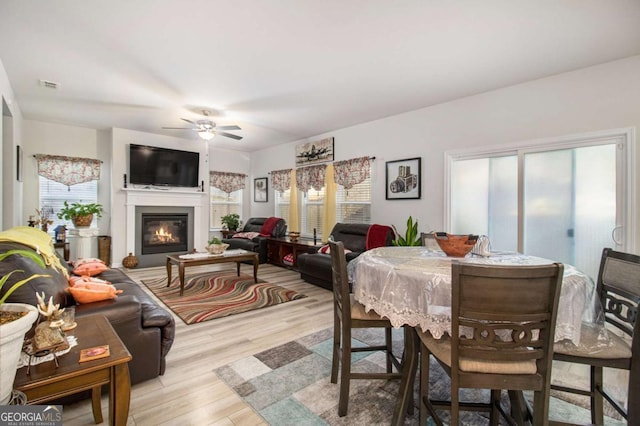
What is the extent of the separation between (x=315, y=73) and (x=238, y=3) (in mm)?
1203

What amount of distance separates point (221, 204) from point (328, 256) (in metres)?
3.98

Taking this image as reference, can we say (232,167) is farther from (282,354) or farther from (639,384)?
(639,384)

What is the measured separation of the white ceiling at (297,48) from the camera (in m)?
2.14

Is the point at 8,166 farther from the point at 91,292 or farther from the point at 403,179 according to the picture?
the point at 403,179

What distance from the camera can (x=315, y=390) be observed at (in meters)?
1.99

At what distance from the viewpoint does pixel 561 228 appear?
3156 millimetres

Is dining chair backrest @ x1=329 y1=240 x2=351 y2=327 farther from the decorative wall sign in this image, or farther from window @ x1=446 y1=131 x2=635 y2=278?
the decorative wall sign

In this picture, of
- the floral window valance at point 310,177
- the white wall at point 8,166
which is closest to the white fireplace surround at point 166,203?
the white wall at point 8,166

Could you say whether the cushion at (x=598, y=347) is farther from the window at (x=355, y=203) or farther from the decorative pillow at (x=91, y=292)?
the window at (x=355, y=203)

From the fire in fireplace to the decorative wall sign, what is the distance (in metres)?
2.82

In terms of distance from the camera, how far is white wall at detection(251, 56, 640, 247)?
2814mm

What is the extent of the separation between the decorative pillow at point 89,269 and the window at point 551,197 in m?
4.16

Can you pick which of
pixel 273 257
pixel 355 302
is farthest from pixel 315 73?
pixel 273 257

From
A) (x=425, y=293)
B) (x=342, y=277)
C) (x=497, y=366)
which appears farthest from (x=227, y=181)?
(x=497, y=366)
